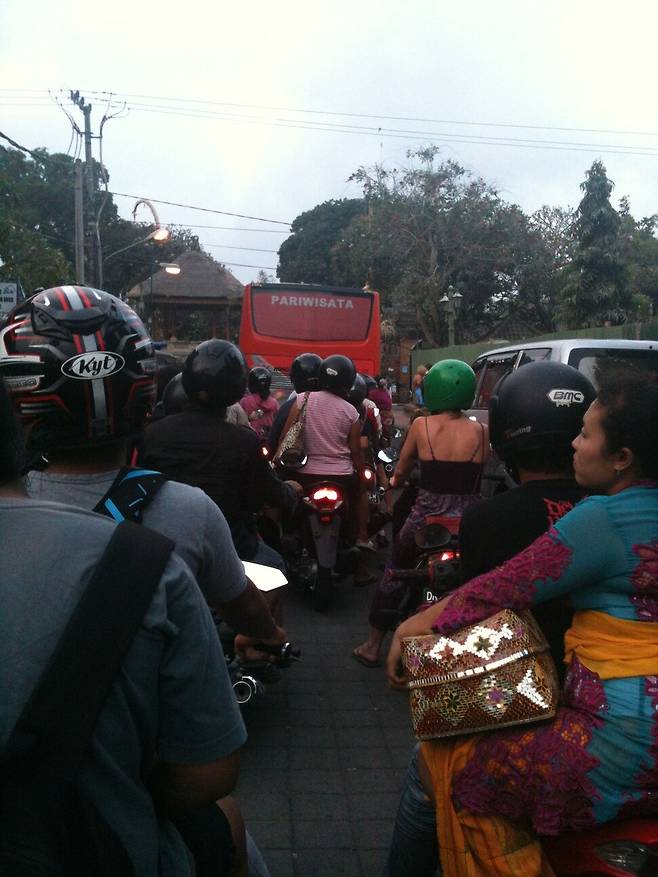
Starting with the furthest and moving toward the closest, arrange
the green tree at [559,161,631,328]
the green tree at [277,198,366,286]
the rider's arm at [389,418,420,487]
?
the green tree at [277,198,366,286] < the green tree at [559,161,631,328] < the rider's arm at [389,418,420,487]

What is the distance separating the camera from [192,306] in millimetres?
24797

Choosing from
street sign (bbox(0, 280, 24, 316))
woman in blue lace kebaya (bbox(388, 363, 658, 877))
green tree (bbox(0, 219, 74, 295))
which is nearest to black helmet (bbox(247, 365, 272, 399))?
street sign (bbox(0, 280, 24, 316))

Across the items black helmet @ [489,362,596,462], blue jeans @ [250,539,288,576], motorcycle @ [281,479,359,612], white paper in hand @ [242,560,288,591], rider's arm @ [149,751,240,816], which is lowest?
motorcycle @ [281,479,359,612]

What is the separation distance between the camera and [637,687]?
179 cm

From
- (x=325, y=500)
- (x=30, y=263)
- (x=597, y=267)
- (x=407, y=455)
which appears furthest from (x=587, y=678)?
(x=597, y=267)

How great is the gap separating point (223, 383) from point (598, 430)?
84.2 inches

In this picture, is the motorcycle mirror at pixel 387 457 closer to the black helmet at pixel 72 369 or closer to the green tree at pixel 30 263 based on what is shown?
the black helmet at pixel 72 369

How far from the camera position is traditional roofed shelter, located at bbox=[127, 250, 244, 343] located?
81.4 ft

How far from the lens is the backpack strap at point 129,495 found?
191cm

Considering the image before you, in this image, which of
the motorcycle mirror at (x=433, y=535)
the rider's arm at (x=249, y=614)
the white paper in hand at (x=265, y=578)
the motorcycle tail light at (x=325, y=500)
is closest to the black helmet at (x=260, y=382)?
the motorcycle tail light at (x=325, y=500)

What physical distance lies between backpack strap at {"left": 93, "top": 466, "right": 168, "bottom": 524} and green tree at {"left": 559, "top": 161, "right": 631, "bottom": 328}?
33510 mm

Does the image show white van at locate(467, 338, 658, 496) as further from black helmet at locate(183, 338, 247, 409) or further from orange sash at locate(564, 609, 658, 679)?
orange sash at locate(564, 609, 658, 679)

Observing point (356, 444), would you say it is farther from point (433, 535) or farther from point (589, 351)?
point (433, 535)

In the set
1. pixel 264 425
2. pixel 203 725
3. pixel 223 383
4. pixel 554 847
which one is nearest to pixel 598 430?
pixel 554 847
